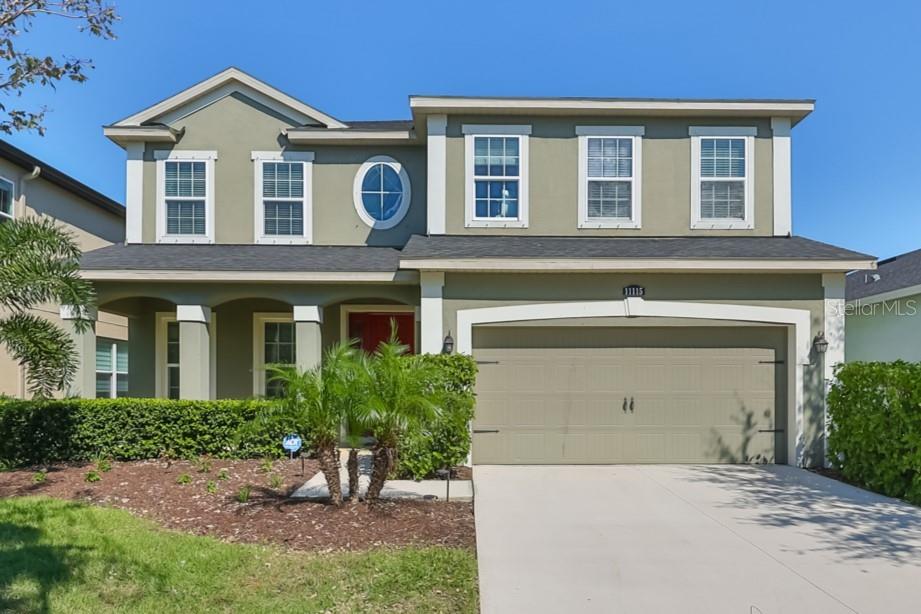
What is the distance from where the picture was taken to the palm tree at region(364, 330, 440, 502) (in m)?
6.52

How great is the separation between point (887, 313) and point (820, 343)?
6204 mm

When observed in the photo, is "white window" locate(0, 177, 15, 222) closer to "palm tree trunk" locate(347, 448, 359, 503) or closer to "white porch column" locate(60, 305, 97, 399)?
"white porch column" locate(60, 305, 97, 399)

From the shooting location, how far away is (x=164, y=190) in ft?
40.2

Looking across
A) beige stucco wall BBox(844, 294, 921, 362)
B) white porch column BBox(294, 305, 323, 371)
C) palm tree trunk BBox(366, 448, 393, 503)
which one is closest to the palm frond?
white porch column BBox(294, 305, 323, 371)

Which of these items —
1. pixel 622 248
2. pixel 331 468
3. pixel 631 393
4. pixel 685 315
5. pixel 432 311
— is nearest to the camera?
pixel 331 468

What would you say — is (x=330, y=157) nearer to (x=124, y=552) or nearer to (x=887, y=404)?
(x=124, y=552)

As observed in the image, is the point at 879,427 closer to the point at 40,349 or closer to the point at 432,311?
the point at 432,311

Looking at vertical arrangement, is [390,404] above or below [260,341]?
below

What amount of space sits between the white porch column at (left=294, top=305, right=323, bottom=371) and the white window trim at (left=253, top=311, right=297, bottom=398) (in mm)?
2137

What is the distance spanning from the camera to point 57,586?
15.4 feet

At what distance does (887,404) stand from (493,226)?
6.37 m

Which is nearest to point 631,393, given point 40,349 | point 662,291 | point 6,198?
point 662,291

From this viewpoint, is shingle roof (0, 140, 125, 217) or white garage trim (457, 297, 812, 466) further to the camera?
shingle roof (0, 140, 125, 217)

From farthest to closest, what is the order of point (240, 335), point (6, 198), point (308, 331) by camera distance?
point (6, 198) → point (240, 335) → point (308, 331)
